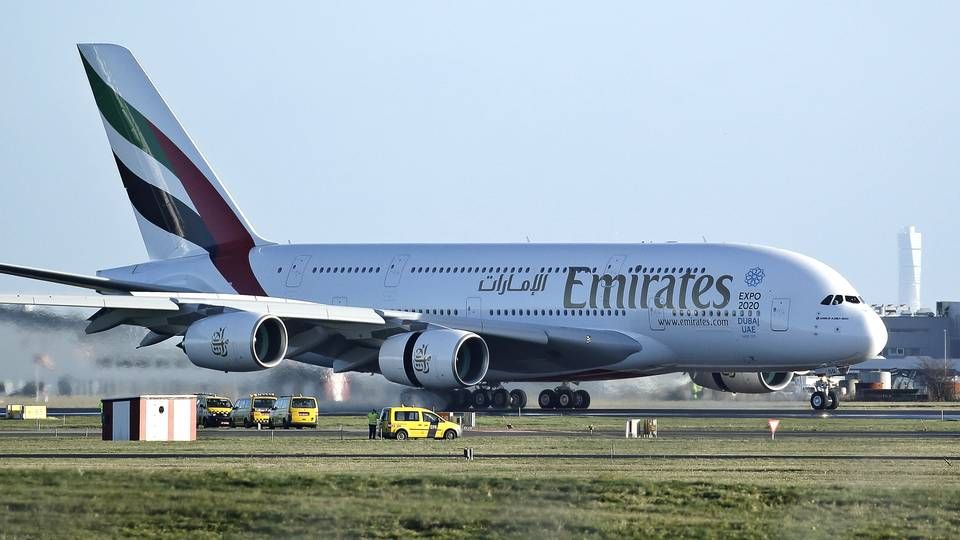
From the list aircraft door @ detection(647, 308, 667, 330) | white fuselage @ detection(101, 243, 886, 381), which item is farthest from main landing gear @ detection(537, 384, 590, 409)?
aircraft door @ detection(647, 308, 667, 330)

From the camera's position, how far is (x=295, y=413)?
58719mm

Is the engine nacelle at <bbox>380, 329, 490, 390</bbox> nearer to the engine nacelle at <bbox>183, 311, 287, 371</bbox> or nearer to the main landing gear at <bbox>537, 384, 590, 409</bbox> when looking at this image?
the engine nacelle at <bbox>183, 311, 287, 371</bbox>

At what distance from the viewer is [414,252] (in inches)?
2717

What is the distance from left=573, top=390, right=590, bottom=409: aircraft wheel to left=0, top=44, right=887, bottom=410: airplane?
Result: 0.05 meters

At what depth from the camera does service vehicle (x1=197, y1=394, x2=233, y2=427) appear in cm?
6141

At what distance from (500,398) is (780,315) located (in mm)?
13183

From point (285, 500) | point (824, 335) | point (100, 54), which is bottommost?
point (285, 500)

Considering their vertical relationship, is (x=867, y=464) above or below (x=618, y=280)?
below

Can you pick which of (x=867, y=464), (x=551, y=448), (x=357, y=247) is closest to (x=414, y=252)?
(x=357, y=247)

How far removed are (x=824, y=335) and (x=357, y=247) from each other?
63.7 ft

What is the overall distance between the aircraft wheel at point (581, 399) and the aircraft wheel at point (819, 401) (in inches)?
347

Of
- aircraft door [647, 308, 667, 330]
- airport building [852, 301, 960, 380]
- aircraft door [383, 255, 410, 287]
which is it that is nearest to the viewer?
aircraft door [647, 308, 667, 330]

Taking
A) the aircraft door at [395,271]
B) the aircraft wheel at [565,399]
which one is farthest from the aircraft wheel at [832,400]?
the aircraft door at [395,271]

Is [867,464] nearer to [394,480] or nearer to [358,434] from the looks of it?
[394,480]
